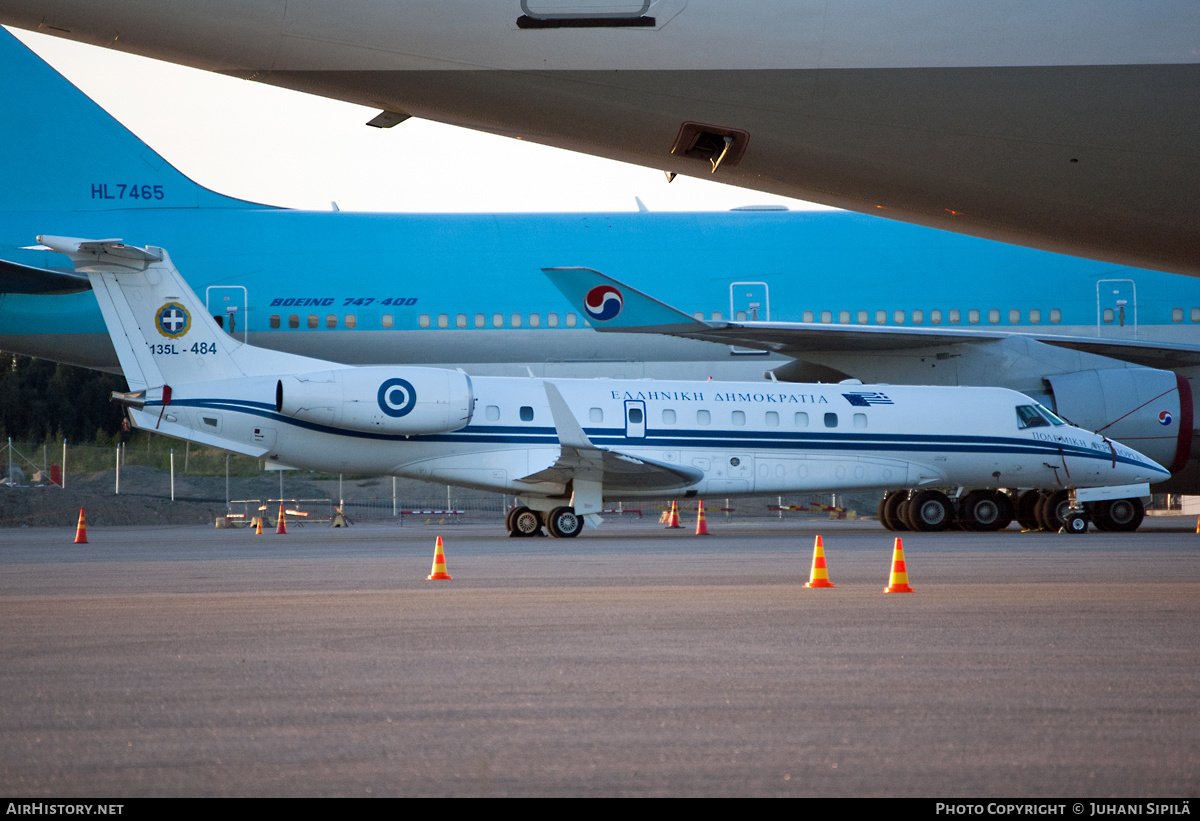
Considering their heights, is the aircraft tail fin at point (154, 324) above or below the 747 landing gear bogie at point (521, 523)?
above

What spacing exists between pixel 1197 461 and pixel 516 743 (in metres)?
22.4

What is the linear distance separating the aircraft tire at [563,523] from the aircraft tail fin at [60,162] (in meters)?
8.80

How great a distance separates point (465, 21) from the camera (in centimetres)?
596

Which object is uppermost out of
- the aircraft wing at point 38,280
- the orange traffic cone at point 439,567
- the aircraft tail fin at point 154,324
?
the aircraft wing at point 38,280

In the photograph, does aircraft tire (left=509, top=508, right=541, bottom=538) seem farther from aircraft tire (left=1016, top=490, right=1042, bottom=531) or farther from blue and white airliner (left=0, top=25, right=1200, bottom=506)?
aircraft tire (left=1016, top=490, right=1042, bottom=531)

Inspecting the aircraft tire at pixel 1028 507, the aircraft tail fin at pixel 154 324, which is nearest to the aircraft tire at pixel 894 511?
the aircraft tire at pixel 1028 507

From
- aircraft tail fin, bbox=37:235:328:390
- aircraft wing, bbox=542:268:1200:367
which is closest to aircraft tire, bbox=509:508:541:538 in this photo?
aircraft wing, bbox=542:268:1200:367

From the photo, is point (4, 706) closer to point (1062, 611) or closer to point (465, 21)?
point (465, 21)

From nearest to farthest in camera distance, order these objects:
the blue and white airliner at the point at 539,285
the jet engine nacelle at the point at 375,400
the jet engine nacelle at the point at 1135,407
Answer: the jet engine nacelle at the point at 375,400 < the jet engine nacelle at the point at 1135,407 < the blue and white airliner at the point at 539,285

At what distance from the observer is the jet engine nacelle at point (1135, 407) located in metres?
20.9

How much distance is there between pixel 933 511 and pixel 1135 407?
151 inches

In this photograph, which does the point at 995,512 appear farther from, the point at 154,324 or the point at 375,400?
the point at 154,324

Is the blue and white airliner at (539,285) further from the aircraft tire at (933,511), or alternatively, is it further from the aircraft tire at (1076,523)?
the aircraft tire at (933,511)

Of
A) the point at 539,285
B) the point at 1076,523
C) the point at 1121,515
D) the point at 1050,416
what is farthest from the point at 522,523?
the point at 1121,515
